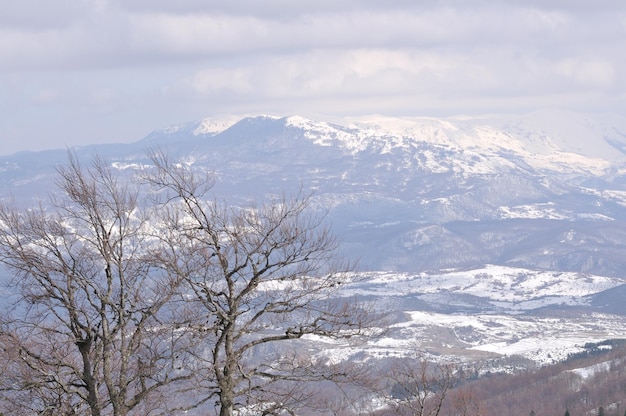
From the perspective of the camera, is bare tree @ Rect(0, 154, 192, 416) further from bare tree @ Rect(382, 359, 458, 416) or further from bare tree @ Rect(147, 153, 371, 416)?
bare tree @ Rect(382, 359, 458, 416)

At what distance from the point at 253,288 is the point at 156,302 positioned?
2144 millimetres

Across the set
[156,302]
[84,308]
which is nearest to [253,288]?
[156,302]

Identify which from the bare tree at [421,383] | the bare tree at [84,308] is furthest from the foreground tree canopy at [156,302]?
the bare tree at [421,383]

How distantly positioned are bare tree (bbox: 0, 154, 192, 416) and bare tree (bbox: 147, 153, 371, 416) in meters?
0.76

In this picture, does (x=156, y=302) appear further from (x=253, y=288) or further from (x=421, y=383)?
(x=421, y=383)

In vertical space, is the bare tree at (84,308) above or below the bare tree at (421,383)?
above

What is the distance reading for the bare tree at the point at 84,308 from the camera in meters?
21.8

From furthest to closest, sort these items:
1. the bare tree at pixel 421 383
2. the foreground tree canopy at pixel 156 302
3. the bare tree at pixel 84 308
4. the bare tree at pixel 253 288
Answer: the bare tree at pixel 421 383 → the bare tree at pixel 253 288 → the foreground tree canopy at pixel 156 302 → the bare tree at pixel 84 308

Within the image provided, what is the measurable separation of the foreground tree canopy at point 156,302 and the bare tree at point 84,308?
0.04 m

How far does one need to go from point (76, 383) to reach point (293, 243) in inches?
225

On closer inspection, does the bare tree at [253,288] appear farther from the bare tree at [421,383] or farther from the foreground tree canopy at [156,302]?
the bare tree at [421,383]

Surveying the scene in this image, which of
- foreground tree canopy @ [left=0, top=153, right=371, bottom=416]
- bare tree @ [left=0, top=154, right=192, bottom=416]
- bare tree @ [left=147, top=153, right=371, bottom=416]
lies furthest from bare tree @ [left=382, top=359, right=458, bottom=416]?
bare tree @ [left=0, top=154, right=192, bottom=416]

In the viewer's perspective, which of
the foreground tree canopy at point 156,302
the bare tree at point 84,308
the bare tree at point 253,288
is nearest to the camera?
the bare tree at point 84,308

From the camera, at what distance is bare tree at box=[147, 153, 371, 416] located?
22.2 m
